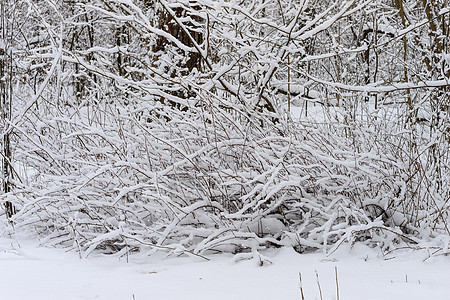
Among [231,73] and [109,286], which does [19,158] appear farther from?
[109,286]

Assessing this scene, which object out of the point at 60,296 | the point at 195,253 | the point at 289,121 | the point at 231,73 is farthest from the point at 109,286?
the point at 231,73

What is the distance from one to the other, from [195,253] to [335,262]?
35.3 inches

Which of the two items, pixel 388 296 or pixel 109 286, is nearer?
pixel 388 296

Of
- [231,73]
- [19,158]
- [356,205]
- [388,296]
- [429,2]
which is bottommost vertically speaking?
[388,296]

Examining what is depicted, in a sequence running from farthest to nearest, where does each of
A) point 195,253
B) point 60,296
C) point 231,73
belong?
point 231,73
point 195,253
point 60,296

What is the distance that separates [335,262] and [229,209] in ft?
3.07

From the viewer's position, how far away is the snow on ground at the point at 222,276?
8.30 feet

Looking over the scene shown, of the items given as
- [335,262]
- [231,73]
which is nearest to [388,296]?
[335,262]

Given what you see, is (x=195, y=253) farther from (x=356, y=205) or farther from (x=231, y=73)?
(x=231, y=73)

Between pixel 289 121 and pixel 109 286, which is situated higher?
pixel 289 121

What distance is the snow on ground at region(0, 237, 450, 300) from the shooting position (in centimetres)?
253

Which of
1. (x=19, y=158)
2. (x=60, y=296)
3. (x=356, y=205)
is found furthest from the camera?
(x=19, y=158)

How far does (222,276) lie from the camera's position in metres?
2.87

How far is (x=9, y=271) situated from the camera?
10.2ft
